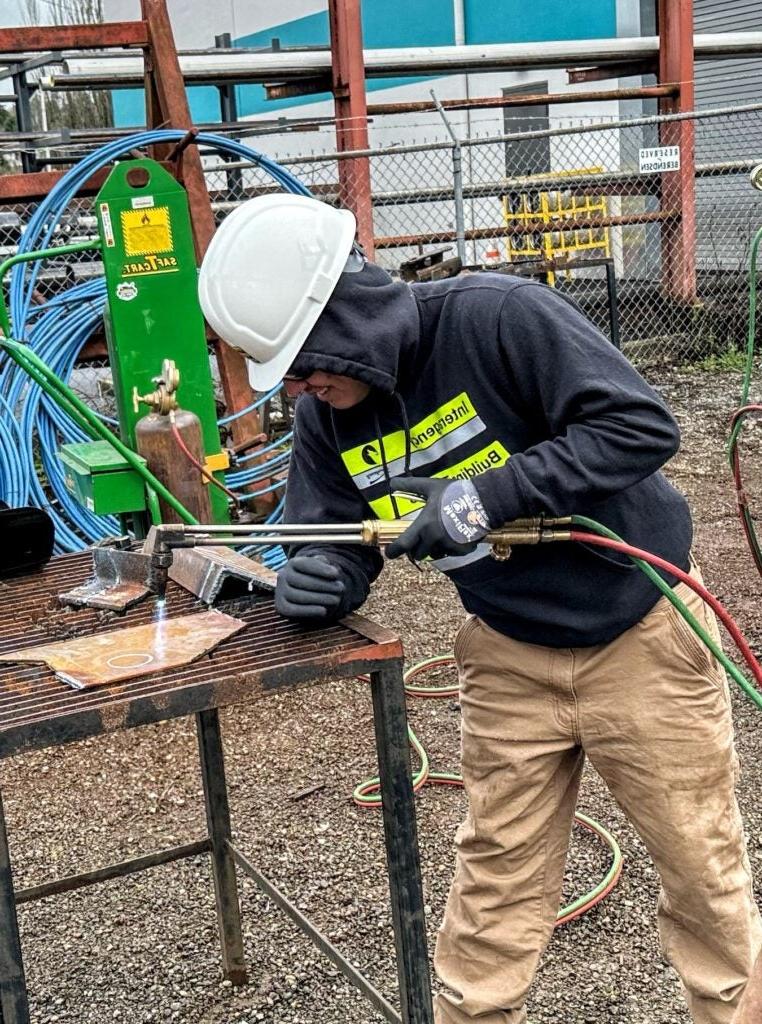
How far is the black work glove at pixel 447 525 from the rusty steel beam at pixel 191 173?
13.4 feet

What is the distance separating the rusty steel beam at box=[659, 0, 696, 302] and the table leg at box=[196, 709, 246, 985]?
27.8ft

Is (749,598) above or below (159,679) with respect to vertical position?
below

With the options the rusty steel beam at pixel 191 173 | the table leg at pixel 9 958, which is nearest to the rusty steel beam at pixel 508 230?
the rusty steel beam at pixel 191 173

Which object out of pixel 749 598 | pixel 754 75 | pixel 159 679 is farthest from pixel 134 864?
pixel 754 75

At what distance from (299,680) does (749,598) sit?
3598 millimetres

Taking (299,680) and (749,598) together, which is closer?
(299,680)

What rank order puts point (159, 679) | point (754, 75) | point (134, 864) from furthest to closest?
point (754, 75), point (134, 864), point (159, 679)

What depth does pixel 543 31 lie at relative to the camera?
15125mm

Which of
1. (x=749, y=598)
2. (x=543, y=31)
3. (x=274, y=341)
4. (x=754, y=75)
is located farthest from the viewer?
(x=543, y=31)

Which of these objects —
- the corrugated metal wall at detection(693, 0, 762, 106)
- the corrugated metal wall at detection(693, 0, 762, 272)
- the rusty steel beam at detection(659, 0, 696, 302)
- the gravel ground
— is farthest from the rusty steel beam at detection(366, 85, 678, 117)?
the gravel ground

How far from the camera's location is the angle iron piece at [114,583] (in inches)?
94.3

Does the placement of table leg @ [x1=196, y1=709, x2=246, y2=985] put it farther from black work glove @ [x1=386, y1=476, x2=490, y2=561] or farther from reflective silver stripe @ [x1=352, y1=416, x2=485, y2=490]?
black work glove @ [x1=386, y1=476, x2=490, y2=561]

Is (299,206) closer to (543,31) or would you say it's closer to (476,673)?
(476,673)

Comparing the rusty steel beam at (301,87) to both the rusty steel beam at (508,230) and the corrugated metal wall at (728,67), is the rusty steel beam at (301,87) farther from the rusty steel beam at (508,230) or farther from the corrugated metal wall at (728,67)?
the corrugated metal wall at (728,67)
